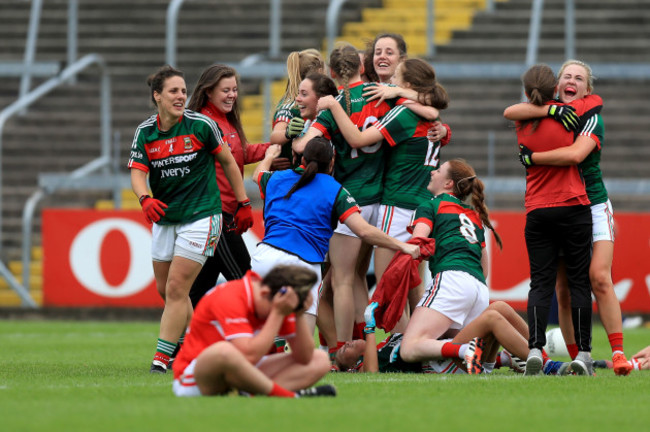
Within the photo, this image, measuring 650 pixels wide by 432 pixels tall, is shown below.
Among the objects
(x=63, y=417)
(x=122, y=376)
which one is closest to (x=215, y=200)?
(x=122, y=376)

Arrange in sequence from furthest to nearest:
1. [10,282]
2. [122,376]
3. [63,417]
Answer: [10,282] → [122,376] → [63,417]

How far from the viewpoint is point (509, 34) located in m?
21.3

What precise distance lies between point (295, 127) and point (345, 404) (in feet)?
10.7

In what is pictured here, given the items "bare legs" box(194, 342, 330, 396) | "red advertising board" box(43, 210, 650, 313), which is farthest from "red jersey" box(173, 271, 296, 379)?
"red advertising board" box(43, 210, 650, 313)

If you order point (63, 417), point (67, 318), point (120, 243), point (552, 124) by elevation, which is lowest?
point (67, 318)

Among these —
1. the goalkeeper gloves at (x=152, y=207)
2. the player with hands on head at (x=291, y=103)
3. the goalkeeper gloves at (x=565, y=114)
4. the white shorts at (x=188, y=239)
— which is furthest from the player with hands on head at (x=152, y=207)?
the goalkeeper gloves at (x=565, y=114)

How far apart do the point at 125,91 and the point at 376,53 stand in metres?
12.7

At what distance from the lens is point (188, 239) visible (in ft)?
29.0

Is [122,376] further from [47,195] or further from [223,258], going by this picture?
[47,195]

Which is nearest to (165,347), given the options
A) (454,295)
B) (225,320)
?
(454,295)

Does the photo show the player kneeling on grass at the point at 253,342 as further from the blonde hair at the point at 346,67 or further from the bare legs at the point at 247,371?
the blonde hair at the point at 346,67

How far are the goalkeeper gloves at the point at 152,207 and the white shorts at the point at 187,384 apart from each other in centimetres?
213

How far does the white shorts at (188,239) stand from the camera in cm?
885

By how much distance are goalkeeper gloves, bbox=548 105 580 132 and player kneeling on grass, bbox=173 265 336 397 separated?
2.68 metres
